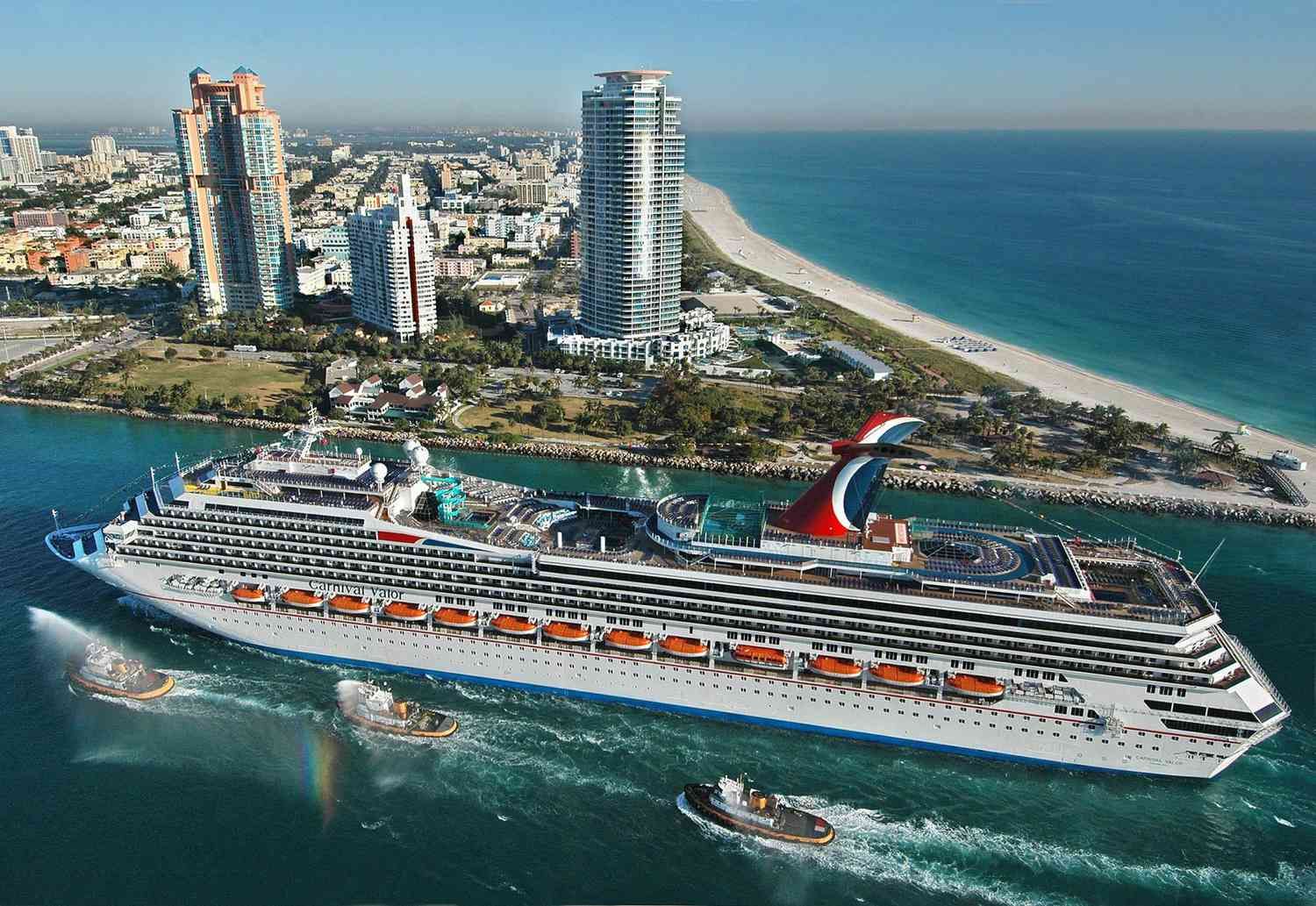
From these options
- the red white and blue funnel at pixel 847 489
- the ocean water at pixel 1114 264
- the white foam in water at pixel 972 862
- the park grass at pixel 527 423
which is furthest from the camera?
the ocean water at pixel 1114 264

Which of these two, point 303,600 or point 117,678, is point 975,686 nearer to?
point 303,600

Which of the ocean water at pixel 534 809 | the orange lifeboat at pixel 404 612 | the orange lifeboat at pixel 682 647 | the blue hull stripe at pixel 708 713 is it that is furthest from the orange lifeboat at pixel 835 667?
the orange lifeboat at pixel 404 612

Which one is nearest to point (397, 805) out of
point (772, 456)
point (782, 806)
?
point (782, 806)

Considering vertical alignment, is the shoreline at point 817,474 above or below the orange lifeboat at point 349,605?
below

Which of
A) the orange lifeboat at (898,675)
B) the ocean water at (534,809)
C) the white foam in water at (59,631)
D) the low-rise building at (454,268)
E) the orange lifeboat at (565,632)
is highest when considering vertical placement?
the low-rise building at (454,268)

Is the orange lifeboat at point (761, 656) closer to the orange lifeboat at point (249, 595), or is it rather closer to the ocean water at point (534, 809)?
the ocean water at point (534, 809)
